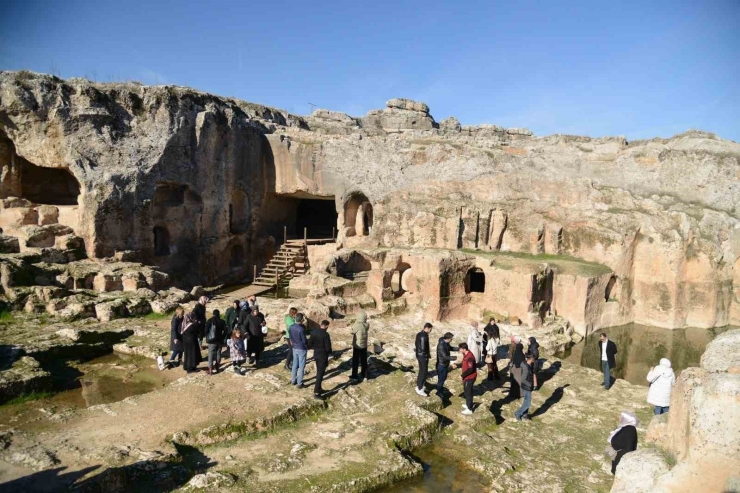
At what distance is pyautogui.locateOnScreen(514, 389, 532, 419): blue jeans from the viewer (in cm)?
828

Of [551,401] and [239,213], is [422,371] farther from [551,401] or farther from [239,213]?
[239,213]

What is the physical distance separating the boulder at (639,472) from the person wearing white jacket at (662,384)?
11.6 feet

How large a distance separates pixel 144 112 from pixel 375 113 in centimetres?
1543

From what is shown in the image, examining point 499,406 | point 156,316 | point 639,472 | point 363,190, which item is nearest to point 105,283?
point 156,316

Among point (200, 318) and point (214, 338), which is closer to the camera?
point (214, 338)

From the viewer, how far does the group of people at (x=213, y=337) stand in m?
8.78

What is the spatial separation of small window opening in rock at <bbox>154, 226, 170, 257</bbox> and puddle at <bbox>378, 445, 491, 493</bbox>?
655 inches

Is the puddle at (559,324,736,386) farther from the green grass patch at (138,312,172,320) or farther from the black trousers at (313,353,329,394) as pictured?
the green grass patch at (138,312,172,320)

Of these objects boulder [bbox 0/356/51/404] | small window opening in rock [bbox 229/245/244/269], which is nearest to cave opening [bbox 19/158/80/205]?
small window opening in rock [bbox 229/245/244/269]

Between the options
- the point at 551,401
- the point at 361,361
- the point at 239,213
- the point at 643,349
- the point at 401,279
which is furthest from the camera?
the point at 239,213

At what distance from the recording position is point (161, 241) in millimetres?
20844

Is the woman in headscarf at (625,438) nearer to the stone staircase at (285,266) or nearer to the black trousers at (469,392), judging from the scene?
the black trousers at (469,392)

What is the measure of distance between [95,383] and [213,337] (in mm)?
2398

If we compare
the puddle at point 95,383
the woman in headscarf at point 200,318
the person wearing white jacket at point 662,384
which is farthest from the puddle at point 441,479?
the puddle at point 95,383
